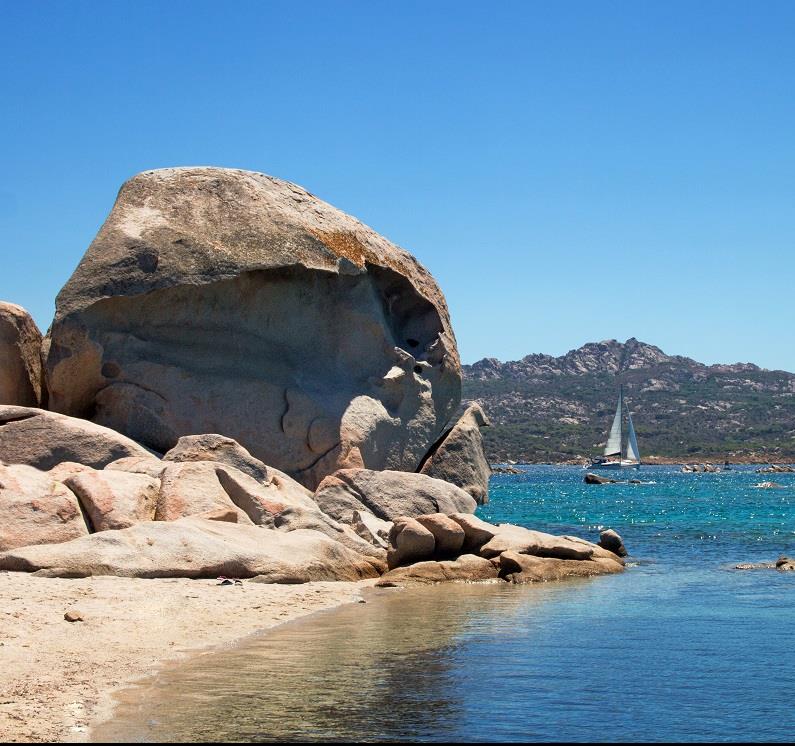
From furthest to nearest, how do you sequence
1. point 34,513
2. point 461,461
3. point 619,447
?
point 619,447
point 461,461
point 34,513

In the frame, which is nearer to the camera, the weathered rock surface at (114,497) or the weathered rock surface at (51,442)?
the weathered rock surface at (114,497)

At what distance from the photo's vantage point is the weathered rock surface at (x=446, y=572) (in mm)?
19859

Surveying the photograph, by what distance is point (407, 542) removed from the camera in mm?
20594

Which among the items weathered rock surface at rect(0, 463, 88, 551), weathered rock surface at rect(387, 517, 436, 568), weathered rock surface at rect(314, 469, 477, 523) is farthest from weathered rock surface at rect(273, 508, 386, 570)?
weathered rock surface at rect(0, 463, 88, 551)

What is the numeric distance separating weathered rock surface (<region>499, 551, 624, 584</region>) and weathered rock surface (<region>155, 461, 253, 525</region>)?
507cm

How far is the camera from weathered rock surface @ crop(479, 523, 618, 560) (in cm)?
2175

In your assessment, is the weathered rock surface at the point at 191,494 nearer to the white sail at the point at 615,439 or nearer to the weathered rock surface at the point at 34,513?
the weathered rock surface at the point at 34,513

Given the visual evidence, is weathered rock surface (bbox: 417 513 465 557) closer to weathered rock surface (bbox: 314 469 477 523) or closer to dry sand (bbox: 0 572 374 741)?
weathered rock surface (bbox: 314 469 477 523)

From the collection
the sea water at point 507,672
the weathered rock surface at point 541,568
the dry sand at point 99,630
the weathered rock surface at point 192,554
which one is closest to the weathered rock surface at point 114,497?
the weathered rock surface at point 192,554

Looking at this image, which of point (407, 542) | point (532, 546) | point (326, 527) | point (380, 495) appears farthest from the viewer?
point (380, 495)

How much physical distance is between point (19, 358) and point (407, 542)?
363 inches

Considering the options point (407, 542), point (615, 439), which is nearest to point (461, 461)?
point (407, 542)

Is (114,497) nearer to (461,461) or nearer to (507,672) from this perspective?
(507,672)

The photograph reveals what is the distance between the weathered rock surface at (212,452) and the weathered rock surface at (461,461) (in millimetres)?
9207
